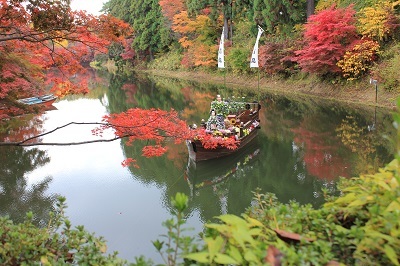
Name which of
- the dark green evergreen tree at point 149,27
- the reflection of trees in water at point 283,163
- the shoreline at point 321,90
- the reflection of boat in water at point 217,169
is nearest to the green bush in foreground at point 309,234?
the reflection of trees in water at point 283,163

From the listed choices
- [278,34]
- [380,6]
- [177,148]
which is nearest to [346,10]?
[380,6]

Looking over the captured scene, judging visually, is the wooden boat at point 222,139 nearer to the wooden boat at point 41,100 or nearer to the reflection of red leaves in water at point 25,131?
the reflection of red leaves in water at point 25,131

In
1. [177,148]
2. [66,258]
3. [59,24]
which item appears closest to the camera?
[66,258]

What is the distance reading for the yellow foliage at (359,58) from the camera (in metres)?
17.4

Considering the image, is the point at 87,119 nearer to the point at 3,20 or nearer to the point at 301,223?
the point at 3,20

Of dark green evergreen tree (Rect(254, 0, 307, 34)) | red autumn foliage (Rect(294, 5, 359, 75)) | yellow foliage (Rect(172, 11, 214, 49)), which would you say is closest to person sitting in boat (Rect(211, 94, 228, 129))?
red autumn foliage (Rect(294, 5, 359, 75))

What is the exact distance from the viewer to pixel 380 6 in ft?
56.5

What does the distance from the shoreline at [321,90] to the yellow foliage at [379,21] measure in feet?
7.79

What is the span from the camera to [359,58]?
17672 mm

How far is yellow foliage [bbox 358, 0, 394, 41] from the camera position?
16.9m

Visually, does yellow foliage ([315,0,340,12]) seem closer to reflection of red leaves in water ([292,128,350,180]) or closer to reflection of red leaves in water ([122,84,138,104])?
reflection of red leaves in water ([292,128,350,180])

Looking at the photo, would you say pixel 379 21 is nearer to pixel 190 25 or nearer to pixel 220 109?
pixel 220 109

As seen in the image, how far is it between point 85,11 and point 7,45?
255 cm

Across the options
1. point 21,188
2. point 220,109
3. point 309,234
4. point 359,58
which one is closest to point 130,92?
point 359,58
